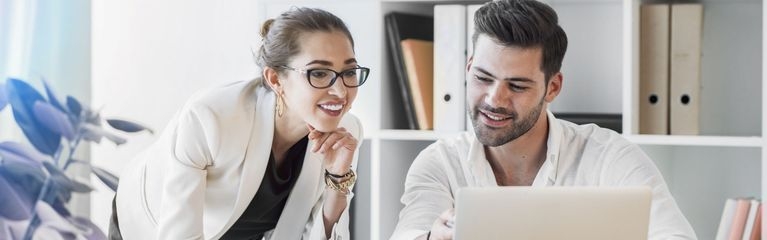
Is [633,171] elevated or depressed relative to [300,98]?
depressed

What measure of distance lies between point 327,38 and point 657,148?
4.06 ft

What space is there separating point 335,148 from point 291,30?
248 millimetres

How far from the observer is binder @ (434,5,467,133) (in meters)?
2.77

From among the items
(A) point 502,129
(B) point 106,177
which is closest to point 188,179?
(A) point 502,129

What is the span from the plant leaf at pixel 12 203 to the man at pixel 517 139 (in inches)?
46.0

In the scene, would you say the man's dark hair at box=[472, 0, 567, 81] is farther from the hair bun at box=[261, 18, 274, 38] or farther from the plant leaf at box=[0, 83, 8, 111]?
the plant leaf at box=[0, 83, 8, 111]

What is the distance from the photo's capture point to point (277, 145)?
2314mm

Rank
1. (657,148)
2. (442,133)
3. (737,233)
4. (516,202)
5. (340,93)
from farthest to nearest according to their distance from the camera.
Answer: (657,148) < (442,133) < (737,233) < (340,93) < (516,202)

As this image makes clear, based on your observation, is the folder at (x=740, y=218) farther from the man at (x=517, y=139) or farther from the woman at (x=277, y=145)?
the woman at (x=277, y=145)

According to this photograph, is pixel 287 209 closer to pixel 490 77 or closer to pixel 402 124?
pixel 490 77

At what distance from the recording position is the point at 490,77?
229cm

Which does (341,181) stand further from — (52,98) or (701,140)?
(52,98)

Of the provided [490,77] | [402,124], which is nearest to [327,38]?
[490,77]

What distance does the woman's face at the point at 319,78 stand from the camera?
214 cm
